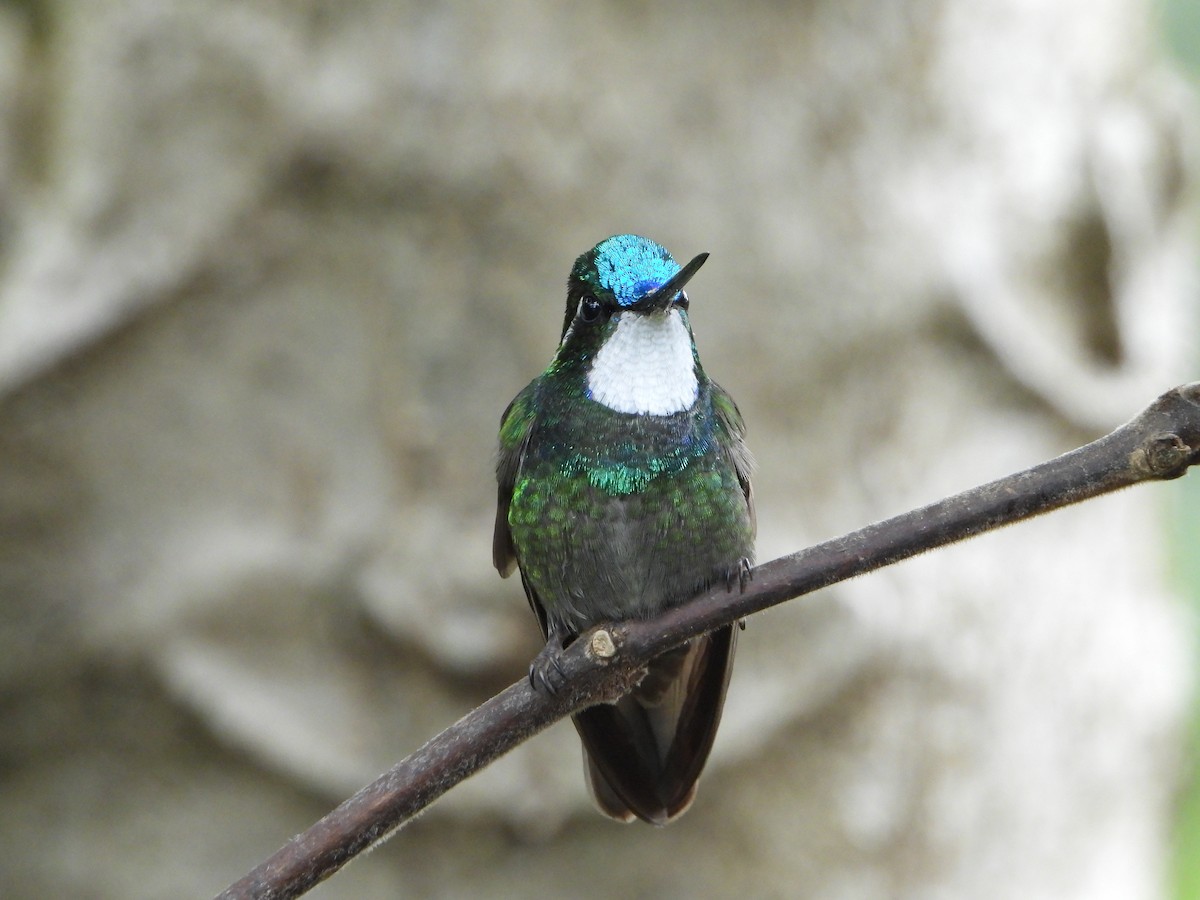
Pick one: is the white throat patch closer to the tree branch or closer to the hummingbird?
the hummingbird

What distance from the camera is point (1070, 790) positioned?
395cm

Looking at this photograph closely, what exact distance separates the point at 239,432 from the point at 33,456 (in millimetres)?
496

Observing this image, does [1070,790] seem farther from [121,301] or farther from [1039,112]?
[121,301]

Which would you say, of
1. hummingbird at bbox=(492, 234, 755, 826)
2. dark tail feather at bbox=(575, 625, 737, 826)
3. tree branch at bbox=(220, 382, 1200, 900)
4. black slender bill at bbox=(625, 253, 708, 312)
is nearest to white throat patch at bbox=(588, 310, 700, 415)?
hummingbird at bbox=(492, 234, 755, 826)

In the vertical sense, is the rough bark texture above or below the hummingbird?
above

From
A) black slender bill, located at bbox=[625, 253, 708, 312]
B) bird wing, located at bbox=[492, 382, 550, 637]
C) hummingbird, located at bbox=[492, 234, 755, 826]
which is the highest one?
bird wing, located at bbox=[492, 382, 550, 637]

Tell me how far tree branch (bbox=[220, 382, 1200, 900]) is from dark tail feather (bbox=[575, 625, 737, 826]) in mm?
682

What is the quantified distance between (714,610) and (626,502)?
0.59 metres

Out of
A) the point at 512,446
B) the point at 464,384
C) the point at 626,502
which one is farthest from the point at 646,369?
the point at 464,384

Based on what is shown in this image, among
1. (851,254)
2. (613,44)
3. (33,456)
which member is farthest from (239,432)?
(851,254)

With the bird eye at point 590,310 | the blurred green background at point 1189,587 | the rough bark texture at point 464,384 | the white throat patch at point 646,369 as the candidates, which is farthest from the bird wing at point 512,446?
the blurred green background at point 1189,587

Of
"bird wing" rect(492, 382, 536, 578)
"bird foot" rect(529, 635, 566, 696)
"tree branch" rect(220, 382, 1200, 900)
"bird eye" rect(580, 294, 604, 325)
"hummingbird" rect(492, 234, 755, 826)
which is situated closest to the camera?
"tree branch" rect(220, 382, 1200, 900)

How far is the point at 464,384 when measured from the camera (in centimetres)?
323

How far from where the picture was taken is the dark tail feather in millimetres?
2295
